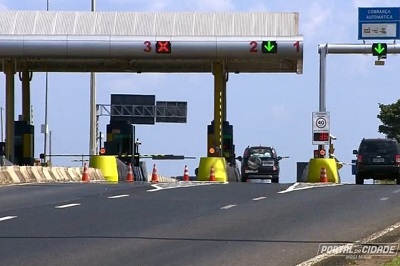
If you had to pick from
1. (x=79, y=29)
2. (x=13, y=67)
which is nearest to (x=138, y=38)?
(x=79, y=29)

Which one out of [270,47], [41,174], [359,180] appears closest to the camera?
[41,174]

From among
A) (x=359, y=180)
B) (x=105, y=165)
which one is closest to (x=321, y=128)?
(x=359, y=180)

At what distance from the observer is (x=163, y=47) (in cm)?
4091

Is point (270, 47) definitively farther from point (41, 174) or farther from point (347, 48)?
point (41, 174)

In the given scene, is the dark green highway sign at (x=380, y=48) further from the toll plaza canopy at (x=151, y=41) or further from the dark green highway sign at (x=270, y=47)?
the dark green highway sign at (x=270, y=47)

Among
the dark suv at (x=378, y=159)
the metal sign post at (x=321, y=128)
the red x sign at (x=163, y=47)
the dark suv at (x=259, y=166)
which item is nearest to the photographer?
the metal sign post at (x=321, y=128)

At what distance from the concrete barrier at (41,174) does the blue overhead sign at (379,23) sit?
12.8 meters

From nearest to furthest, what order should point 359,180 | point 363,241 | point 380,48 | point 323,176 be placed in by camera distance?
1. point 363,241
2. point 323,176
3. point 359,180
4. point 380,48

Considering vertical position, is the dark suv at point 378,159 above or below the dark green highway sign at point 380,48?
below

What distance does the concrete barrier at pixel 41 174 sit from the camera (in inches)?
1223

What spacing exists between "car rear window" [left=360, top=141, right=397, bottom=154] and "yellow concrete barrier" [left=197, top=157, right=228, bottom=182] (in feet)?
17.3

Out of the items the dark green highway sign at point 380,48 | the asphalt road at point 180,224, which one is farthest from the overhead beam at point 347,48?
the asphalt road at point 180,224

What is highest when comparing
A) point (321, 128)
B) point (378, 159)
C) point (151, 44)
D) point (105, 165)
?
point (151, 44)

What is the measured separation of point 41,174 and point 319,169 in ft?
32.0
